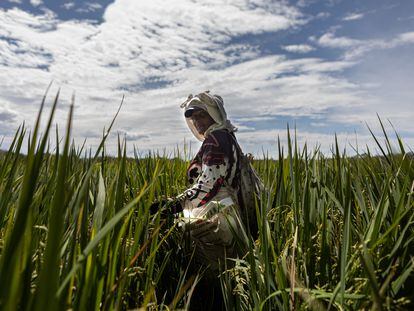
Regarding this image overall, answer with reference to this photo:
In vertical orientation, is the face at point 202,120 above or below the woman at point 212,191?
above

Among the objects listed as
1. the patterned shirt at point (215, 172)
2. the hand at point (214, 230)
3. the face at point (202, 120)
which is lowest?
the hand at point (214, 230)

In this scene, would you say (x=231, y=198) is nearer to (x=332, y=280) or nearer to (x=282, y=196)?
(x=282, y=196)

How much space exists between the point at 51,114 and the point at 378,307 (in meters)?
0.64

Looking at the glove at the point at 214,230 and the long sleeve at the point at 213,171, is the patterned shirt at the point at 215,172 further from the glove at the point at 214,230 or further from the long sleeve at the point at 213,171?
the glove at the point at 214,230

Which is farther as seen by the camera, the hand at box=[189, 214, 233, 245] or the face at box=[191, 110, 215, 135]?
the face at box=[191, 110, 215, 135]

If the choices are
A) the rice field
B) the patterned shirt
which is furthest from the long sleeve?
the rice field

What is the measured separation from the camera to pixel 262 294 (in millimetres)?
1218

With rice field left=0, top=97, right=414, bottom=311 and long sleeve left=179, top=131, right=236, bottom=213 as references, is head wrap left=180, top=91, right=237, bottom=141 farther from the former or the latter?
rice field left=0, top=97, right=414, bottom=311

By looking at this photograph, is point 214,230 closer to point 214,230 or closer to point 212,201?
point 214,230

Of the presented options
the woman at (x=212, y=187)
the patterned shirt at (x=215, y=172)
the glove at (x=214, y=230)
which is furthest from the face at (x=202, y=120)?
the glove at (x=214, y=230)

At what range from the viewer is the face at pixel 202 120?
107 inches

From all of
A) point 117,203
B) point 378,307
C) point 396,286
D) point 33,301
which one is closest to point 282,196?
point 396,286

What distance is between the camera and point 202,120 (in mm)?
2752

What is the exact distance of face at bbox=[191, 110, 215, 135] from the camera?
273 centimetres
